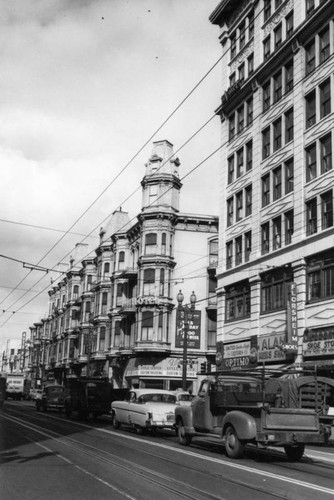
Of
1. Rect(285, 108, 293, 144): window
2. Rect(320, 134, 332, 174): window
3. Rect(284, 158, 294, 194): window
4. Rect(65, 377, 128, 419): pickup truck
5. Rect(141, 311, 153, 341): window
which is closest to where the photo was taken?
Rect(320, 134, 332, 174): window

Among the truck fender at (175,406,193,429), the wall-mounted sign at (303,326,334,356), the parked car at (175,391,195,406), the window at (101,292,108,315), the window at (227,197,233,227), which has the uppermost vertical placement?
the window at (227,197,233,227)

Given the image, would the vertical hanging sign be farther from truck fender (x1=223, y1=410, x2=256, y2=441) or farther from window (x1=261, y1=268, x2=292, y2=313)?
truck fender (x1=223, y1=410, x2=256, y2=441)

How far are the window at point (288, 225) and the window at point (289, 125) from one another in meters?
4.20

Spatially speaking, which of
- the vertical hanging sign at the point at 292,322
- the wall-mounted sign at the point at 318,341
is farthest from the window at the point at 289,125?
the wall-mounted sign at the point at 318,341

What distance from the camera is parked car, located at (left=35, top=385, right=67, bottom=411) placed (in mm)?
35750

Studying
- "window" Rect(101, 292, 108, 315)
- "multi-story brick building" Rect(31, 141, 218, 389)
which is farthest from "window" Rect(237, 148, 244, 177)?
"window" Rect(101, 292, 108, 315)

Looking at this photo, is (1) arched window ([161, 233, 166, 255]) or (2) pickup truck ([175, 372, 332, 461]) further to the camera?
(1) arched window ([161, 233, 166, 255])

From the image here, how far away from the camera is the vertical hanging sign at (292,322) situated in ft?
92.9

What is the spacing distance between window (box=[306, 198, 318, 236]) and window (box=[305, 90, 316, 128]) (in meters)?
4.20

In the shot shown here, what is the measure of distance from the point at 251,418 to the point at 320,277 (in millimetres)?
15646

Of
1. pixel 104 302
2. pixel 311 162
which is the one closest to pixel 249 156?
pixel 311 162

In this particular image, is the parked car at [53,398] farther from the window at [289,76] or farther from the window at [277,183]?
the window at [289,76]

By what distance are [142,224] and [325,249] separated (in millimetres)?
26229

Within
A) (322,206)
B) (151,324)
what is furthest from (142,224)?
(322,206)
